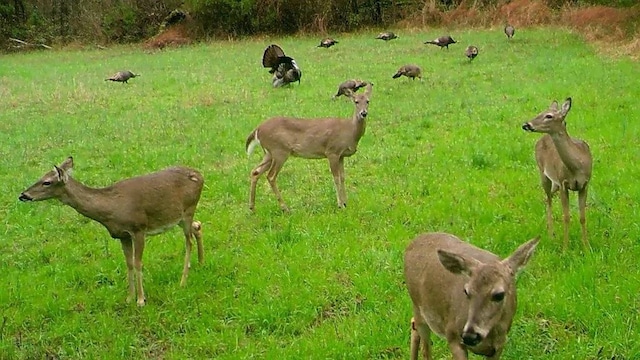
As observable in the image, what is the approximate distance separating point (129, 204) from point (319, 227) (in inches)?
84.4

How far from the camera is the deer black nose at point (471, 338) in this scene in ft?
11.1

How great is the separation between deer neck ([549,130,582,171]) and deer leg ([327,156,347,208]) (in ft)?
8.70

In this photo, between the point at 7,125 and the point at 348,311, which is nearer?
the point at 348,311

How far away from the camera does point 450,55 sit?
21453mm

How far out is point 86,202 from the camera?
6098mm

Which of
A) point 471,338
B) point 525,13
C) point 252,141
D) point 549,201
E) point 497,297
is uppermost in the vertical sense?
point 497,297

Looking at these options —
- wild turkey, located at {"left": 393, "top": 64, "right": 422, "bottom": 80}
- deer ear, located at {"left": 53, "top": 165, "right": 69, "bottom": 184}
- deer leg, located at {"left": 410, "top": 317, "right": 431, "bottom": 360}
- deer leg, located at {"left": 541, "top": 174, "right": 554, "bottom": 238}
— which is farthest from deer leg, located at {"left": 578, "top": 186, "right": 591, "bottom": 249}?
wild turkey, located at {"left": 393, "top": 64, "right": 422, "bottom": 80}

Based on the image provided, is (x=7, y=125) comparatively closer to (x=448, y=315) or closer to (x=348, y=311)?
(x=348, y=311)

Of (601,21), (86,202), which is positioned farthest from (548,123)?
(601,21)

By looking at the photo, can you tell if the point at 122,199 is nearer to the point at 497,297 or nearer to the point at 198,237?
the point at 198,237

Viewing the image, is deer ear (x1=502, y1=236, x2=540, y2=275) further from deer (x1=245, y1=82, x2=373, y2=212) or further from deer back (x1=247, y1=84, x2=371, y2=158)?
deer back (x1=247, y1=84, x2=371, y2=158)

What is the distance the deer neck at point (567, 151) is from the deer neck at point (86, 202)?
385 cm

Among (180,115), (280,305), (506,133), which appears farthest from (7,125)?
(280,305)

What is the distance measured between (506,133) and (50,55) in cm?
2516
